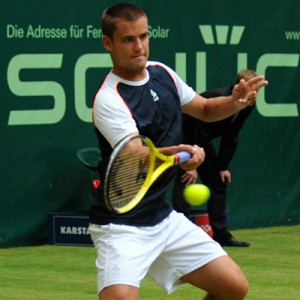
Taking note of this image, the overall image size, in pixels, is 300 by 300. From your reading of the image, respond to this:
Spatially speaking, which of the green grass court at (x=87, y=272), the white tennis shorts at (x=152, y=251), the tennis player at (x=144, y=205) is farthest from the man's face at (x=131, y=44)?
the green grass court at (x=87, y=272)

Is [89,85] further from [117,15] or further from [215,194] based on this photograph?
[117,15]

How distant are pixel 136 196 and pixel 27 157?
5.04 meters

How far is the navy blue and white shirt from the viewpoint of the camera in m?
4.80

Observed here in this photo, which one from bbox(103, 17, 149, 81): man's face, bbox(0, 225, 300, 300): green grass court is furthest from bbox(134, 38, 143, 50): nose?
bbox(0, 225, 300, 300): green grass court

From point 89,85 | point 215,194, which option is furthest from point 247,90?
point 89,85

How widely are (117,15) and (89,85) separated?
17.0ft

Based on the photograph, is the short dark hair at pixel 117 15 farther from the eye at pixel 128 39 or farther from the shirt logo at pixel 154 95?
the shirt logo at pixel 154 95

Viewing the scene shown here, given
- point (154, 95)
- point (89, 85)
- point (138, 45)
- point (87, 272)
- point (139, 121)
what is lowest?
point (87, 272)

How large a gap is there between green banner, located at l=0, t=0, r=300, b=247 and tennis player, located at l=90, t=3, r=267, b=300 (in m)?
4.70

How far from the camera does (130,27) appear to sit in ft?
15.9

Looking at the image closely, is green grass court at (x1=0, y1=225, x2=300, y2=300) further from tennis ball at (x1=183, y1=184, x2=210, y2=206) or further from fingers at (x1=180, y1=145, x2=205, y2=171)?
fingers at (x1=180, y1=145, x2=205, y2=171)

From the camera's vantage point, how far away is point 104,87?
492cm

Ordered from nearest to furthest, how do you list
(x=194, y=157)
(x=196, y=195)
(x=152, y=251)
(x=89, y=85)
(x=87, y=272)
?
(x=194, y=157) < (x=152, y=251) < (x=196, y=195) < (x=87, y=272) < (x=89, y=85)

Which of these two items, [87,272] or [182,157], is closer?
[182,157]
